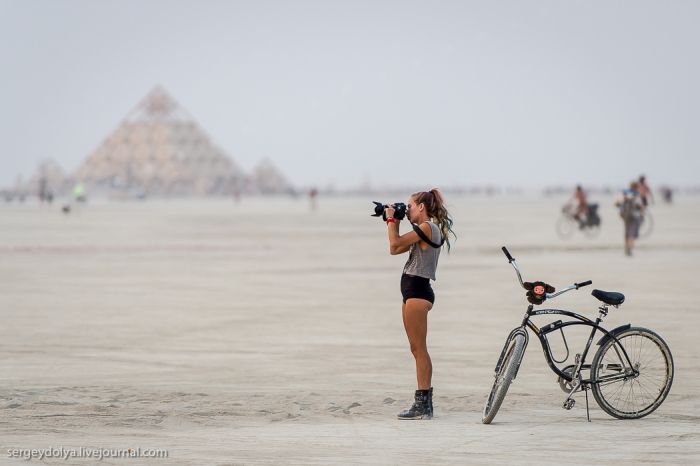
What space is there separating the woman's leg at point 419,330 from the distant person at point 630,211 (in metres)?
19.5

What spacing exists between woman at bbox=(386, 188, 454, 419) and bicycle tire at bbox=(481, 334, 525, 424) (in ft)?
1.63

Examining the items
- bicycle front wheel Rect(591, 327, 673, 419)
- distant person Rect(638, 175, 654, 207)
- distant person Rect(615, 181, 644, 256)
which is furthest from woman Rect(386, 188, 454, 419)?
distant person Rect(638, 175, 654, 207)

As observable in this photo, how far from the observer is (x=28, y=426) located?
8383mm

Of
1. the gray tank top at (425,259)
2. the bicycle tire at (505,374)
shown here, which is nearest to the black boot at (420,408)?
the bicycle tire at (505,374)

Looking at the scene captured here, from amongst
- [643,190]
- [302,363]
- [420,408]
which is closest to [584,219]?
[643,190]

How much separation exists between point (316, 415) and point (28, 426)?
6.65ft

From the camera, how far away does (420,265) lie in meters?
8.53

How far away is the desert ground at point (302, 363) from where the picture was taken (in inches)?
307

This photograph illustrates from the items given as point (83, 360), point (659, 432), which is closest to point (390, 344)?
point (83, 360)

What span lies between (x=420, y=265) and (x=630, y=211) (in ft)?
66.4

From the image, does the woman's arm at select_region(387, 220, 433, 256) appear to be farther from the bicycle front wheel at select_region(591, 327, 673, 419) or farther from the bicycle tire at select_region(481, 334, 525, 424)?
the bicycle front wheel at select_region(591, 327, 673, 419)

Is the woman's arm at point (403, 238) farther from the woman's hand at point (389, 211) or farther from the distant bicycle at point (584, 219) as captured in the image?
the distant bicycle at point (584, 219)

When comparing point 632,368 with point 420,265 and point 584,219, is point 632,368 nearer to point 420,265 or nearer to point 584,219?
point 420,265

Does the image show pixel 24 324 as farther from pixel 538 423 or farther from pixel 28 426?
pixel 538 423
